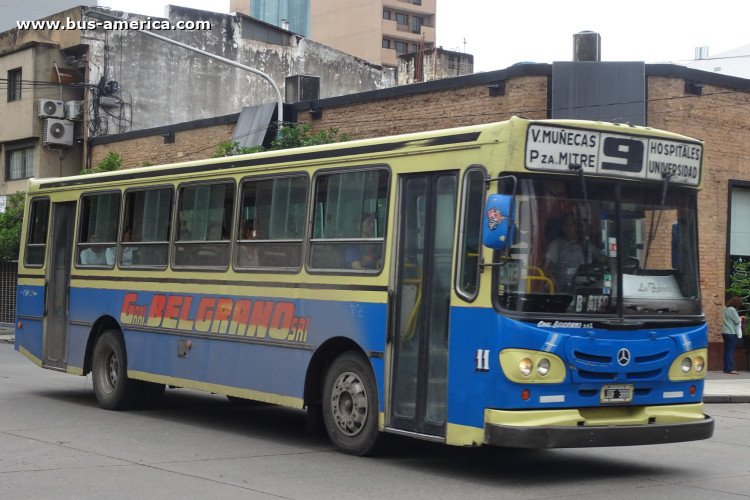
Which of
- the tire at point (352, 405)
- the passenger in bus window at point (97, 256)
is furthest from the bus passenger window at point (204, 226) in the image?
the tire at point (352, 405)

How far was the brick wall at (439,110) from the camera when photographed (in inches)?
818

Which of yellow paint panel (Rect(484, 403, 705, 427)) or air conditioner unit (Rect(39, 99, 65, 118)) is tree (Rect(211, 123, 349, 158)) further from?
yellow paint panel (Rect(484, 403, 705, 427))

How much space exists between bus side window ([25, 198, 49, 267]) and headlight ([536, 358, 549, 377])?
8994mm

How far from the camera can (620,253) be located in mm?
8391

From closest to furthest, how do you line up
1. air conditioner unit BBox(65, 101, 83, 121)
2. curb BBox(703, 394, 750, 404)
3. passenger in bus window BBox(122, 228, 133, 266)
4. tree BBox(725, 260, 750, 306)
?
passenger in bus window BBox(122, 228, 133, 266)
curb BBox(703, 394, 750, 404)
tree BBox(725, 260, 750, 306)
air conditioner unit BBox(65, 101, 83, 121)

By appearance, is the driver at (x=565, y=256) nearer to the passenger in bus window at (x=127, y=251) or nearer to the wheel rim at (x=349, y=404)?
the wheel rim at (x=349, y=404)

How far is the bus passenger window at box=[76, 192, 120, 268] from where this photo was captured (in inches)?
528

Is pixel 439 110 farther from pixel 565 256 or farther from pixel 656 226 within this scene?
pixel 565 256

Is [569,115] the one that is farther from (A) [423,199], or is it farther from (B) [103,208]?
(A) [423,199]

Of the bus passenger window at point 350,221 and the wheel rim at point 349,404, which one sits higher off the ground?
the bus passenger window at point 350,221

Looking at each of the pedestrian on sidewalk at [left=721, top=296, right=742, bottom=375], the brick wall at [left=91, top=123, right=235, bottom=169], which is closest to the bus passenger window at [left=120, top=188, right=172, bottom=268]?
the pedestrian on sidewalk at [left=721, top=296, right=742, bottom=375]

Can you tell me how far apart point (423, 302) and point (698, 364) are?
2.44 meters

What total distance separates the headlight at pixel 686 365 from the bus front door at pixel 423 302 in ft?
6.69

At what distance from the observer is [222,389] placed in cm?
1120
